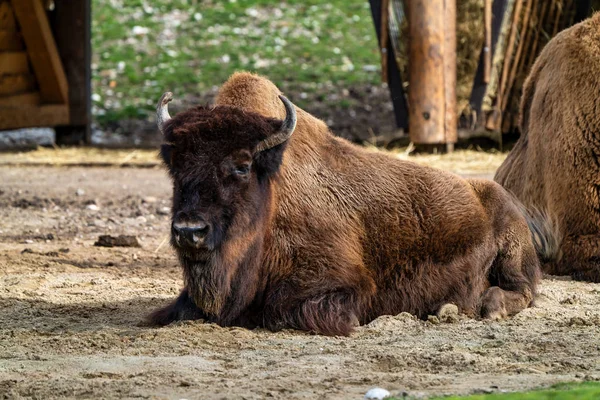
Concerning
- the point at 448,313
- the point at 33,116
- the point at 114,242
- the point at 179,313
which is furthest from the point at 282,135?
the point at 33,116

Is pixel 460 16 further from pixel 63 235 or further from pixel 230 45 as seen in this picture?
pixel 230 45

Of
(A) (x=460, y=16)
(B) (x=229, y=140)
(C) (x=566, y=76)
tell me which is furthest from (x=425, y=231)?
(A) (x=460, y=16)

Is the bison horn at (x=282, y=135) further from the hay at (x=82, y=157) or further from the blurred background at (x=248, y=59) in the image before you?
the hay at (x=82, y=157)

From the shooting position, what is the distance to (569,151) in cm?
827

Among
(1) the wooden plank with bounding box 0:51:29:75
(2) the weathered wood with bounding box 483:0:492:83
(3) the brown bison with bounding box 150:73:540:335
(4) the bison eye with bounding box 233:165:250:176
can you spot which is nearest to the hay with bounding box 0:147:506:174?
(2) the weathered wood with bounding box 483:0:492:83

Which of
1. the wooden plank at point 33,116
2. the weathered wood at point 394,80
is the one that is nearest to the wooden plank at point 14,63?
the wooden plank at point 33,116

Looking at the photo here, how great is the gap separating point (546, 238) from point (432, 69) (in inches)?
195

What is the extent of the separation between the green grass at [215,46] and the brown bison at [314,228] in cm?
1074

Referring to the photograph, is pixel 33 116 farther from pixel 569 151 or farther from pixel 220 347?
pixel 220 347

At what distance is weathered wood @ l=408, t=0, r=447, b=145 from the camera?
12.8 meters

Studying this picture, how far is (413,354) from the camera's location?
5.44 meters

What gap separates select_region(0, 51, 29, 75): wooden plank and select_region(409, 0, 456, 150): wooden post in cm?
574

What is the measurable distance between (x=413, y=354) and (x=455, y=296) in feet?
5.12

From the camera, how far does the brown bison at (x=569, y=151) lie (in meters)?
8.10
